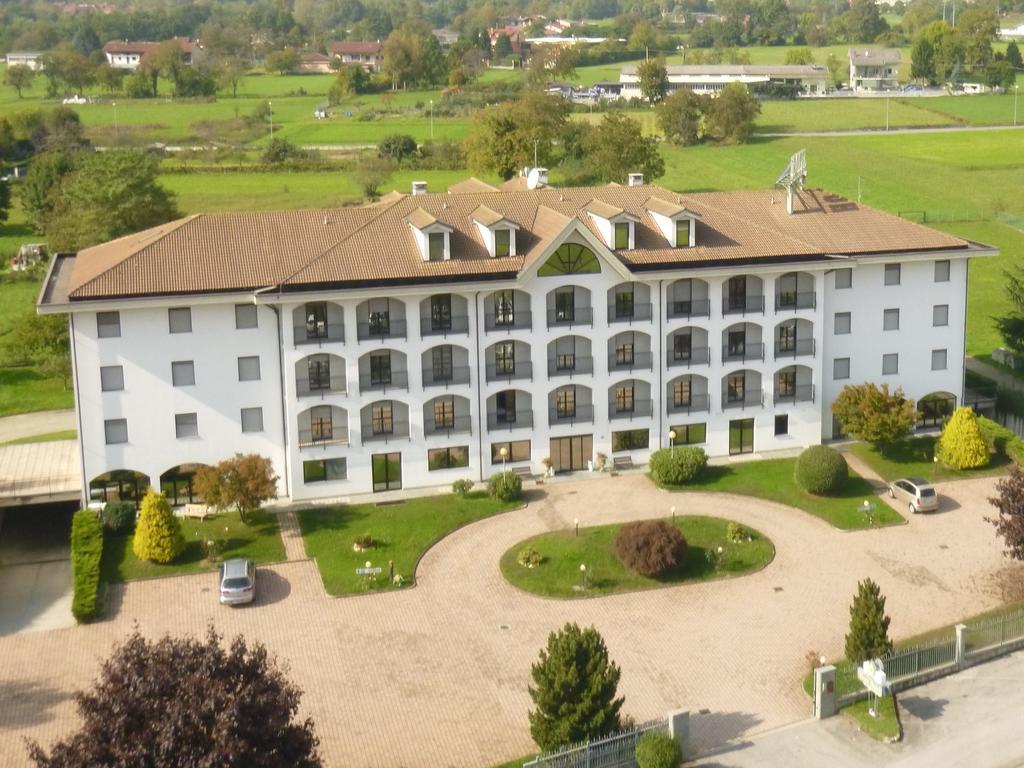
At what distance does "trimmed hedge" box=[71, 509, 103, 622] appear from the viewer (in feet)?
148

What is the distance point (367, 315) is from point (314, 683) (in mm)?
18248

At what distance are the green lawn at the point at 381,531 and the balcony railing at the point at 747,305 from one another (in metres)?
13.4

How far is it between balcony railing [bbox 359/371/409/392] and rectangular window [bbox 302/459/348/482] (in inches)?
131

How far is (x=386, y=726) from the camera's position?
127 feet

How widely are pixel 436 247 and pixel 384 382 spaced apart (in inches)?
242

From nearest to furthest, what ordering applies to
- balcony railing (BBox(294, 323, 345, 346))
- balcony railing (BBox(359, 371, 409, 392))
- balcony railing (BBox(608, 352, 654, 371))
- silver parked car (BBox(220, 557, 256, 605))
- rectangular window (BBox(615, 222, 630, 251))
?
silver parked car (BBox(220, 557, 256, 605)) < balcony railing (BBox(294, 323, 345, 346)) < balcony railing (BBox(359, 371, 409, 392)) < rectangular window (BBox(615, 222, 630, 251)) < balcony railing (BBox(608, 352, 654, 371))

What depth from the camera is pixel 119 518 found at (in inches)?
2026

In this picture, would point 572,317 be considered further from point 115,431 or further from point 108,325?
point 115,431

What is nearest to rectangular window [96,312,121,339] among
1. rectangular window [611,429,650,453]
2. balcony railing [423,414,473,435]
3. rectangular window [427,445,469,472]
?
balcony railing [423,414,473,435]

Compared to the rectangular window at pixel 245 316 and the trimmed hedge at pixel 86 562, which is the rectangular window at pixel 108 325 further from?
the trimmed hedge at pixel 86 562

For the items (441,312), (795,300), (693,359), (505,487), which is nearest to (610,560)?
(505,487)

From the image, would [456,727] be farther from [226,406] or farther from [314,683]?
[226,406]

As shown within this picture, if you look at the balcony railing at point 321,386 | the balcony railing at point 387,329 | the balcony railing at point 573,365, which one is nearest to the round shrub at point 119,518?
the balcony railing at point 321,386

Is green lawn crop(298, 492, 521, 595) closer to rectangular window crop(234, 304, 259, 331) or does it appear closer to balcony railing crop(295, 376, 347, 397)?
balcony railing crop(295, 376, 347, 397)
